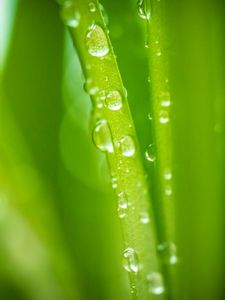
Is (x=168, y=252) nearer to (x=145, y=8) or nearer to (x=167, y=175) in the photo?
(x=167, y=175)

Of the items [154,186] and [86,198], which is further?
[86,198]

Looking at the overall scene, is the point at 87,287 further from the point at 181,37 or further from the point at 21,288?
the point at 181,37

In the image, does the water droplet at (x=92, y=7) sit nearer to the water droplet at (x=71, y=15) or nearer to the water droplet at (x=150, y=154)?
the water droplet at (x=71, y=15)

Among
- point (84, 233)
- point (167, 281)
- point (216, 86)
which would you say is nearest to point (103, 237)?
point (84, 233)

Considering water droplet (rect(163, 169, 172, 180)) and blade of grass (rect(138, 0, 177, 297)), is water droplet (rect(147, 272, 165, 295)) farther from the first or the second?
water droplet (rect(163, 169, 172, 180))

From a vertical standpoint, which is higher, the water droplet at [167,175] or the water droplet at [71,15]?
the water droplet at [71,15]

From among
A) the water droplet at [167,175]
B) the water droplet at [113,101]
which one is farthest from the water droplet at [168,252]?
the water droplet at [113,101]

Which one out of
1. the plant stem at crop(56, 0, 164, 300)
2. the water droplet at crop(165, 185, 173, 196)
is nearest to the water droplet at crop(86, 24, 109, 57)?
the plant stem at crop(56, 0, 164, 300)
